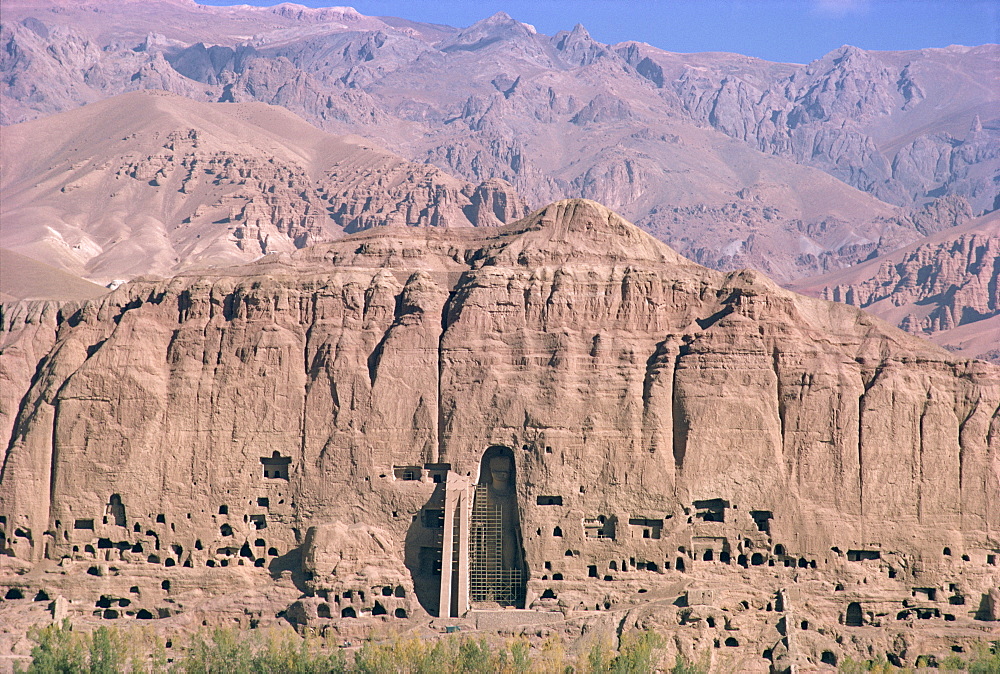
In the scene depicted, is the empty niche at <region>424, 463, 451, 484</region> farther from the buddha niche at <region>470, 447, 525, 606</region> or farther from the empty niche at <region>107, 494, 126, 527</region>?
the empty niche at <region>107, 494, 126, 527</region>

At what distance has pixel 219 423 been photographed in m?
73.9

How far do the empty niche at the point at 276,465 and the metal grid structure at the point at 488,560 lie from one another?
352 inches

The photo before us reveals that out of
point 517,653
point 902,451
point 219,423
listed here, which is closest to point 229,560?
point 219,423

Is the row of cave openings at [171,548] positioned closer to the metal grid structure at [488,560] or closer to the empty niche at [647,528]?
the metal grid structure at [488,560]

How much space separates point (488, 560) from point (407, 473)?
538 centimetres

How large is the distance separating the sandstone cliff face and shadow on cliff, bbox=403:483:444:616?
0.37 ft

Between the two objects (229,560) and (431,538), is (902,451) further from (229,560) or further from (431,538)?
(229,560)

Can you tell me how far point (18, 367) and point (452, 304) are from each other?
21.3 m

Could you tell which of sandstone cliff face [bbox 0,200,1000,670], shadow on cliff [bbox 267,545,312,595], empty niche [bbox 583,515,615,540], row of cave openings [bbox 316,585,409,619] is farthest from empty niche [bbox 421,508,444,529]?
empty niche [bbox 583,515,615,540]

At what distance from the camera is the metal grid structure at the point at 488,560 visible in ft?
232

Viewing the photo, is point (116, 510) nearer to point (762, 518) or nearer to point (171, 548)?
point (171, 548)

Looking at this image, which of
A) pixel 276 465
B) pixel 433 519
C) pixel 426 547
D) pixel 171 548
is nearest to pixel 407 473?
pixel 433 519

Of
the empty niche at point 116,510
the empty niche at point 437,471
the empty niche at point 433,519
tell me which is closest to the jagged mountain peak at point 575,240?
the empty niche at point 437,471

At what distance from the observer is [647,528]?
6969 cm
